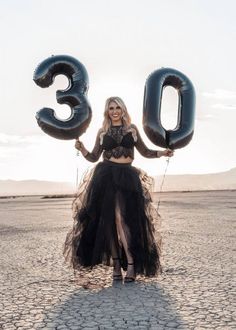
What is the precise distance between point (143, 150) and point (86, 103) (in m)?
0.80

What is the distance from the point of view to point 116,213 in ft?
18.7

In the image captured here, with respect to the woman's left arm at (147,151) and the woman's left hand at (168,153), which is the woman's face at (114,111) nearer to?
the woman's left arm at (147,151)

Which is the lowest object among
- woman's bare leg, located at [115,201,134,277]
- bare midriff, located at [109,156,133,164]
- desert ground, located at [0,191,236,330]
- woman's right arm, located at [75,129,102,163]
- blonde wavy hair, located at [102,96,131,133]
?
desert ground, located at [0,191,236,330]

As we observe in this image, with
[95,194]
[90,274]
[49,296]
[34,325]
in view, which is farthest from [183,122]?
[34,325]

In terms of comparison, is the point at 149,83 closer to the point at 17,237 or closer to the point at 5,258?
the point at 5,258

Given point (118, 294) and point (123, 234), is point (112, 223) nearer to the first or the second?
point (123, 234)

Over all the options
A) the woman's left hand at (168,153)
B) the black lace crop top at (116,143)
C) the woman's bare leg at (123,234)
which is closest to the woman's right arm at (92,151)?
the black lace crop top at (116,143)

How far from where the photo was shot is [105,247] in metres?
5.66

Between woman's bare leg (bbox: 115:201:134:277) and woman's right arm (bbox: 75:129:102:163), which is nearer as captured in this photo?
woman's bare leg (bbox: 115:201:134:277)

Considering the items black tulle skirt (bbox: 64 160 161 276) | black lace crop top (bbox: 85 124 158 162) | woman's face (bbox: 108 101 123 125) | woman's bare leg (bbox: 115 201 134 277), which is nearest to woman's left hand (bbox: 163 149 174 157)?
black lace crop top (bbox: 85 124 158 162)

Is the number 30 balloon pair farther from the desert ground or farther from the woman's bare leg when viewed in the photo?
the woman's bare leg

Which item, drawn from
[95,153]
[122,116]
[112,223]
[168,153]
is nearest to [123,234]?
[112,223]

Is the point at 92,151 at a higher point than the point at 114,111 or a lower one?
lower

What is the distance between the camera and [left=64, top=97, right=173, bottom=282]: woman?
564cm
